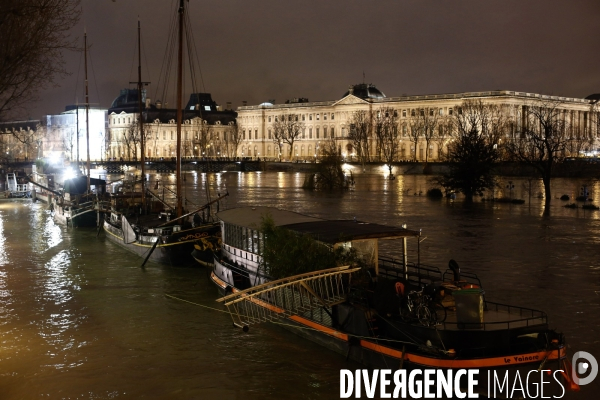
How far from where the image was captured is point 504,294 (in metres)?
20.7

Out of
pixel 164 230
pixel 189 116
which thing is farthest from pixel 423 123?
pixel 164 230

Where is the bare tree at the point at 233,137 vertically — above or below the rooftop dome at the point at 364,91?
below

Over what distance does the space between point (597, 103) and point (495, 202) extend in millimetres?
96372

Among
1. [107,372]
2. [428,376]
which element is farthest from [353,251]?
[107,372]

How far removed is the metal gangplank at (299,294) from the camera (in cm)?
1516

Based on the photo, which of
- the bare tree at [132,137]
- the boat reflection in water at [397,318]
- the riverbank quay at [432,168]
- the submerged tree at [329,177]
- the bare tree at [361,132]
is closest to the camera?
the boat reflection in water at [397,318]

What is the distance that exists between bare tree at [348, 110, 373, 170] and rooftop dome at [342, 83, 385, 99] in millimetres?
8577

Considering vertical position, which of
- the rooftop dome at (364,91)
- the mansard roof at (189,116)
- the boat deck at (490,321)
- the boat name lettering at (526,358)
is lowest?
the boat name lettering at (526,358)

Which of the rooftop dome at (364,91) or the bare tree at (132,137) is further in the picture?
the rooftop dome at (364,91)

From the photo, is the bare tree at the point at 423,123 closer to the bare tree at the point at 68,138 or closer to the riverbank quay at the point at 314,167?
the riverbank quay at the point at 314,167

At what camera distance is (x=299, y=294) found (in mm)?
16266

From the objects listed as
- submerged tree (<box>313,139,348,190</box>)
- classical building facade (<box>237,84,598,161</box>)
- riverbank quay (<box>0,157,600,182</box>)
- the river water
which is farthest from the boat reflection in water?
classical building facade (<box>237,84,598,161</box>)

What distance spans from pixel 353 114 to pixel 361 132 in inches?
1348

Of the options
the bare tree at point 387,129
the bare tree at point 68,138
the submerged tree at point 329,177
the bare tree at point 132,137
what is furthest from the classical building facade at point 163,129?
the submerged tree at point 329,177
